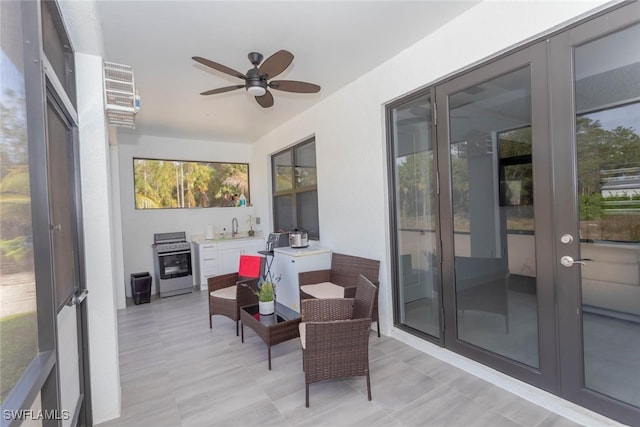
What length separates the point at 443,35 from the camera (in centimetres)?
247

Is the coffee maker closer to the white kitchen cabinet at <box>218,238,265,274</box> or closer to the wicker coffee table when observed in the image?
the white kitchen cabinet at <box>218,238,265,274</box>

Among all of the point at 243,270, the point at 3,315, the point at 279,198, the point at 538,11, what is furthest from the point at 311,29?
the point at 279,198

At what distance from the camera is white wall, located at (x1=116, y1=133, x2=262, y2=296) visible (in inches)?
205

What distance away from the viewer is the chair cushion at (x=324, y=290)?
317cm

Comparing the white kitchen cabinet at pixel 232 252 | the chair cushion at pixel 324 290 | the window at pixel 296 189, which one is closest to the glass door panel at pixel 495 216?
the chair cushion at pixel 324 290

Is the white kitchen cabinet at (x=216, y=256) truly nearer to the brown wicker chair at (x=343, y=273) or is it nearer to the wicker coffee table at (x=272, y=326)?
the brown wicker chair at (x=343, y=273)

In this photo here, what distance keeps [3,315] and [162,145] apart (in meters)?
5.30

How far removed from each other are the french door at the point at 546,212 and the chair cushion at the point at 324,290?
997 mm

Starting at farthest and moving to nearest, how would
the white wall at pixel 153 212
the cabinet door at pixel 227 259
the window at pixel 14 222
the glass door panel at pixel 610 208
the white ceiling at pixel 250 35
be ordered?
the cabinet door at pixel 227 259 → the white wall at pixel 153 212 → the white ceiling at pixel 250 35 → the glass door panel at pixel 610 208 → the window at pixel 14 222

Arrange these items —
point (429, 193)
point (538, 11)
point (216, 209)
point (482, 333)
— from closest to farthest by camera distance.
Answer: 1. point (538, 11)
2. point (482, 333)
3. point (429, 193)
4. point (216, 209)

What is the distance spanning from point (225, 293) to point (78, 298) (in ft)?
5.86

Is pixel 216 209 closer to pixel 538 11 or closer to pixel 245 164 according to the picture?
pixel 245 164

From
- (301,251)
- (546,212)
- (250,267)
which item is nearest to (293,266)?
(301,251)

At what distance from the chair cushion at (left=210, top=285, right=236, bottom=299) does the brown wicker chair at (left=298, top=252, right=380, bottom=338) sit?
80cm
